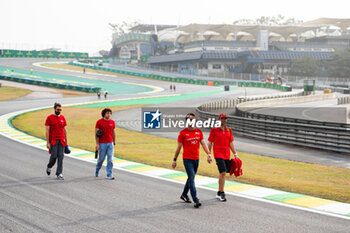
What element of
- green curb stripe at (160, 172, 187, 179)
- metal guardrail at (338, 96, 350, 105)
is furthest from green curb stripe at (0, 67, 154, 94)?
green curb stripe at (160, 172, 187, 179)

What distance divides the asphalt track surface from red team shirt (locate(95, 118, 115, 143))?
1.08m

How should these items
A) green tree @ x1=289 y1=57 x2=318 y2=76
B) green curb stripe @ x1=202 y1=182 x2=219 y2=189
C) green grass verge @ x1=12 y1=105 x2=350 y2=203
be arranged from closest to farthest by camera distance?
green curb stripe @ x1=202 y1=182 x2=219 y2=189, green grass verge @ x1=12 y1=105 x2=350 y2=203, green tree @ x1=289 y1=57 x2=318 y2=76

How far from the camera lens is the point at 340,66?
113125 millimetres

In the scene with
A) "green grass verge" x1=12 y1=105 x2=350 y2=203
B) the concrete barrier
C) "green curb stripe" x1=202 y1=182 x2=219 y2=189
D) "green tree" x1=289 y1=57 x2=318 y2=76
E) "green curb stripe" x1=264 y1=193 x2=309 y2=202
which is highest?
"green tree" x1=289 y1=57 x2=318 y2=76

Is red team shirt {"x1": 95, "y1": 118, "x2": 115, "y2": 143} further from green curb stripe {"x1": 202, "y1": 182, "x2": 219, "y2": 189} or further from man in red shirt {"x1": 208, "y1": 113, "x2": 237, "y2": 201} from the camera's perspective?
man in red shirt {"x1": 208, "y1": 113, "x2": 237, "y2": 201}

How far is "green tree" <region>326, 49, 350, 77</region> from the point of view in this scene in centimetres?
11145

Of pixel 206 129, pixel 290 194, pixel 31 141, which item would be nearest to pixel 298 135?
pixel 206 129

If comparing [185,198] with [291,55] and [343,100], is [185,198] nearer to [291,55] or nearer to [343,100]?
[343,100]

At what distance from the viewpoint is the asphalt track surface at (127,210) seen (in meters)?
7.80

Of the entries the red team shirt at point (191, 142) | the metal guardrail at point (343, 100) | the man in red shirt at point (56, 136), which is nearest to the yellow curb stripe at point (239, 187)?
the red team shirt at point (191, 142)

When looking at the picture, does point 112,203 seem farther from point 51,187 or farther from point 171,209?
point 51,187

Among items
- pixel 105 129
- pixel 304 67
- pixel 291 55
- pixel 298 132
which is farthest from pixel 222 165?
pixel 291 55

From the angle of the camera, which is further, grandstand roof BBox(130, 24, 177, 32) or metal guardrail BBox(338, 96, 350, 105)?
grandstand roof BBox(130, 24, 177, 32)

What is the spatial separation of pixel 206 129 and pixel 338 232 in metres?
20.9
